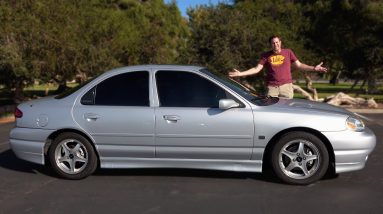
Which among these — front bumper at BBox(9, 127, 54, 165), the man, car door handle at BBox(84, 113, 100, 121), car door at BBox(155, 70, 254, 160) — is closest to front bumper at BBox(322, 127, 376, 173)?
car door at BBox(155, 70, 254, 160)

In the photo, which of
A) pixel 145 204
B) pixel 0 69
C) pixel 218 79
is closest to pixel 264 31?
pixel 0 69

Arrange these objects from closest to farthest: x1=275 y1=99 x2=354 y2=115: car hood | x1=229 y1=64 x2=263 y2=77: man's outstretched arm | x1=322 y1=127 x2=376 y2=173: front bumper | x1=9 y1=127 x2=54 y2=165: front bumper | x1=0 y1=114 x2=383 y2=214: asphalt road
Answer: x1=0 y1=114 x2=383 y2=214: asphalt road, x1=322 y1=127 x2=376 y2=173: front bumper, x1=275 y1=99 x2=354 y2=115: car hood, x1=9 y1=127 x2=54 y2=165: front bumper, x1=229 y1=64 x2=263 y2=77: man's outstretched arm

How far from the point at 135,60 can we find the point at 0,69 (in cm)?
936

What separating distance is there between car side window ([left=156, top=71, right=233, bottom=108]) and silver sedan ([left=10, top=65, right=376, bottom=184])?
0.04 feet

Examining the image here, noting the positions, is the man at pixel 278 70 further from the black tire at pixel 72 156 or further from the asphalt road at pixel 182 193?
the black tire at pixel 72 156

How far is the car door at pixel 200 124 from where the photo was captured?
6.24m

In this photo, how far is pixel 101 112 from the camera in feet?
21.4

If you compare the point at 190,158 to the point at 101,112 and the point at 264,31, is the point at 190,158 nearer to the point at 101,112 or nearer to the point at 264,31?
the point at 101,112

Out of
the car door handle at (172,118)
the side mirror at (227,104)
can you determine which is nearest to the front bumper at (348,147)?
the side mirror at (227,104)

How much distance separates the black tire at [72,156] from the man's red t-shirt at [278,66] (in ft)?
9.99

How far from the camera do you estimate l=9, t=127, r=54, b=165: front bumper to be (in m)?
6.68

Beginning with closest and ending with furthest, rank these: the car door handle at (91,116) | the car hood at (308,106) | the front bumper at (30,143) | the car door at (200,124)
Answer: the car door at (200,124)
the car hood at (308,106)
the car door handle at (91,116)
the front bumper at (30,143)

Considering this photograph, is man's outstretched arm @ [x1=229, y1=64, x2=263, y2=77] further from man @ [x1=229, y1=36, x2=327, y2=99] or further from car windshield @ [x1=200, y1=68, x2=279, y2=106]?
car windshield @ [x1=200, y1=68, x2=279, y2=106]

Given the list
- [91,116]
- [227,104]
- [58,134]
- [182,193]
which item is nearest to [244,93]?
[227,104]
